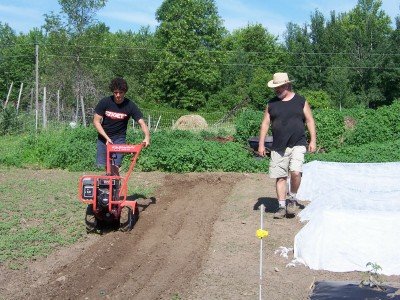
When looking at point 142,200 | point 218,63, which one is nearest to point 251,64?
point 218,63

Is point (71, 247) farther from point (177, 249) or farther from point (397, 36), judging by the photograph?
point (397, 36)

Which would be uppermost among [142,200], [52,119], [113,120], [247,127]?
[113,120]

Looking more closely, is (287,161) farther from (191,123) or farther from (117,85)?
(191,123)

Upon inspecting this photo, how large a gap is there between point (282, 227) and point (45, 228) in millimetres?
2950

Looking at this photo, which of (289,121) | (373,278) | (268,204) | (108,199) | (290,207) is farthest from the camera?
(268,204)

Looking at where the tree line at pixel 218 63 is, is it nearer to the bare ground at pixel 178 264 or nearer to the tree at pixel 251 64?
the tree at pixel 251 64

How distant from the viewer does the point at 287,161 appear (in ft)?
26.4

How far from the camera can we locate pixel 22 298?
5434 millimetres

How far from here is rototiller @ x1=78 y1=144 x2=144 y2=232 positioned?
739 centimetres

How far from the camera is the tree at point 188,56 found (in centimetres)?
5094

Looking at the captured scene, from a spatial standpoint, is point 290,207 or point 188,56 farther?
point 188,56

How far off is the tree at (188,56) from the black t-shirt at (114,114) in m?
42.3

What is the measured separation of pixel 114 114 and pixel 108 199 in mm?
1389

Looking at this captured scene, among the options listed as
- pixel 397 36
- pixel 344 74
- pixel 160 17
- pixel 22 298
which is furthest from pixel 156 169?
pixel 160 17
